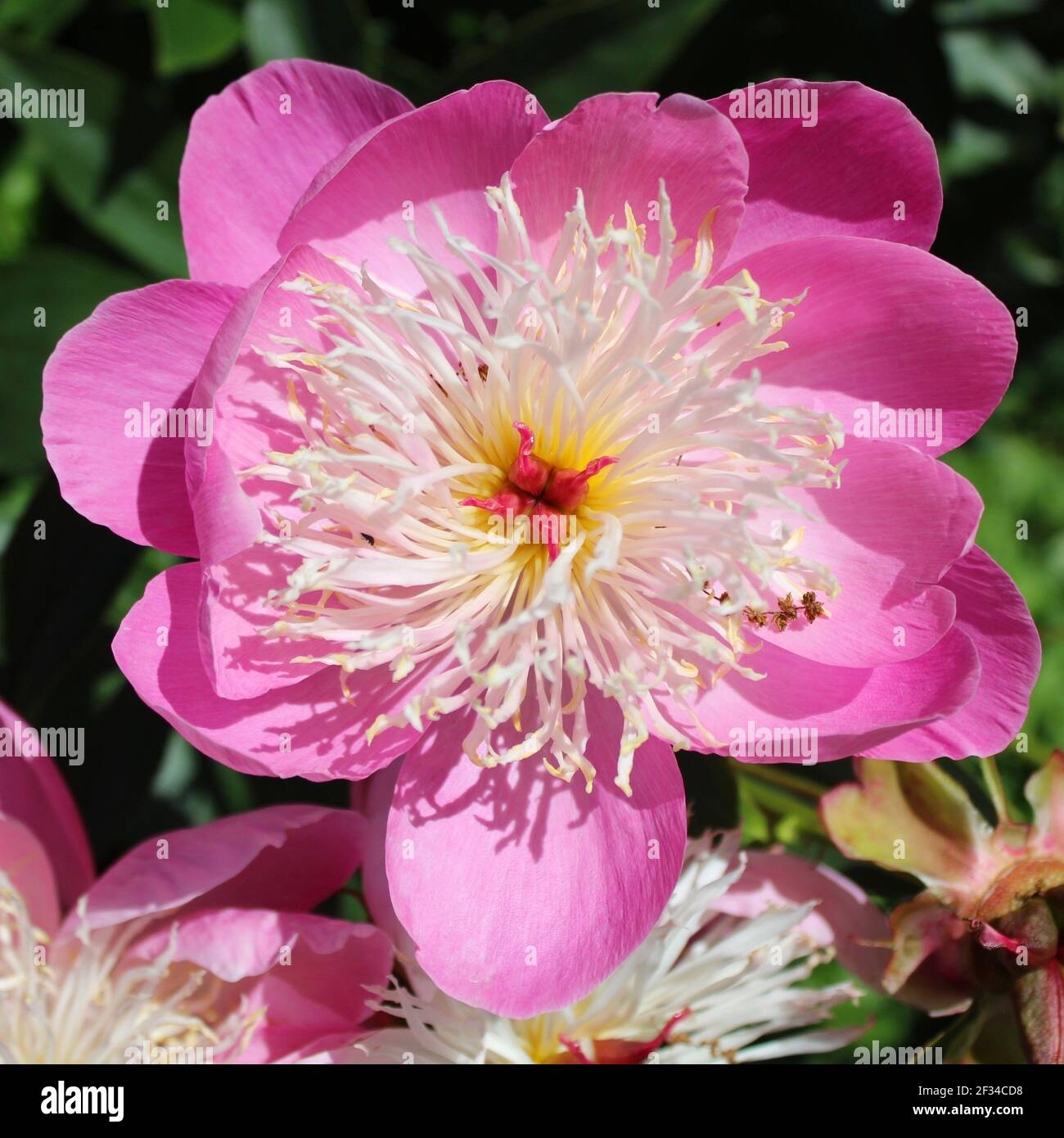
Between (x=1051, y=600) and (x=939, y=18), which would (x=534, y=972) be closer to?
(x=939, y=18)

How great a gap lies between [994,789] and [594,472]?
19.5 inches

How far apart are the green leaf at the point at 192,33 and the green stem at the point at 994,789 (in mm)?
1186

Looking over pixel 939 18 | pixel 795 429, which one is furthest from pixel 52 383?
pixel 939 18

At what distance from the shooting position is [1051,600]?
252cm

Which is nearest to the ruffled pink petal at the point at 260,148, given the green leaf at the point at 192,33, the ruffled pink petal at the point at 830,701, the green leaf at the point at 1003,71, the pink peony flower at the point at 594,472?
the pink peony flower at the point at 594,472

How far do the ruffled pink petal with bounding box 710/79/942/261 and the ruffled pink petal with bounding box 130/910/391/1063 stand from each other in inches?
28.6

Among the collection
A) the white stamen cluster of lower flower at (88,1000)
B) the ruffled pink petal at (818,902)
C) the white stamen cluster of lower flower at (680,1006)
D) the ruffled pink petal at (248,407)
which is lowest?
the white stamen cluster of lower flower at (88,1000)

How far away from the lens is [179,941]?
3.63ft

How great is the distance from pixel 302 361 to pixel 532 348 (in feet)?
0.66

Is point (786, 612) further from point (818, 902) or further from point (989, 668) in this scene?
point (818, 902)

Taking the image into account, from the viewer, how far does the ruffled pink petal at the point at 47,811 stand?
118cm

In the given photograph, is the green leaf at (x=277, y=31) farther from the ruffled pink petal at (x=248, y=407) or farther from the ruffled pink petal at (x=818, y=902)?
the ruffled pink petal at (x=818, y=902)

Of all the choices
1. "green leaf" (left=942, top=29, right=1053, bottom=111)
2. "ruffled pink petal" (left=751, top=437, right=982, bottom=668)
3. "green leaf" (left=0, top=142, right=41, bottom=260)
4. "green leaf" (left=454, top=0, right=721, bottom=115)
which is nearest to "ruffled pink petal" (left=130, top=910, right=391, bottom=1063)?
"ruffled pink petal" (left=751, top=437, right=982, bottom=668)

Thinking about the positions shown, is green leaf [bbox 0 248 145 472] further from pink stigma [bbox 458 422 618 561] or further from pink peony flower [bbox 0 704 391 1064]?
pink stigma [bbox 458 422 618 561]
